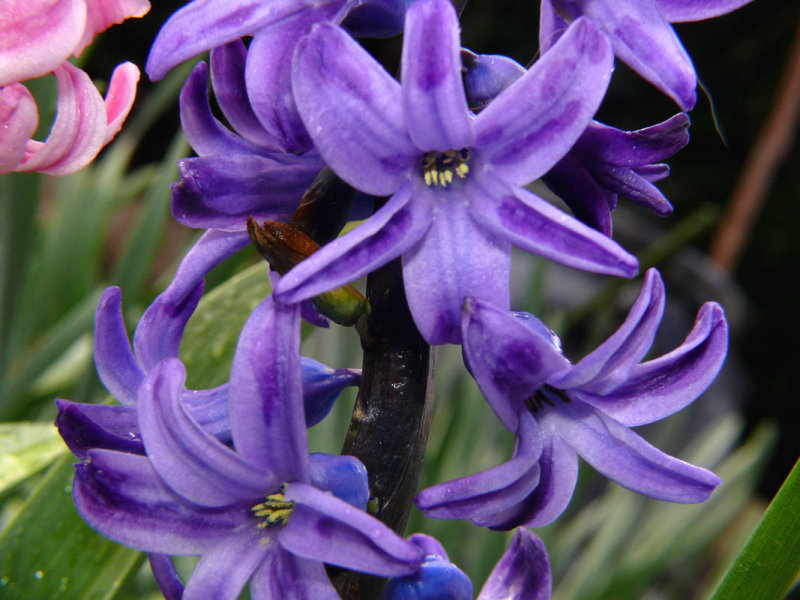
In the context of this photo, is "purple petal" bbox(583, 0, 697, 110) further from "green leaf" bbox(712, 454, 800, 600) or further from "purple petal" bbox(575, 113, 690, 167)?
"green leaf" bbox(712, 454, 800, 600)

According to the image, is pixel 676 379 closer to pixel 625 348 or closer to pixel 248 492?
pixel 625 348

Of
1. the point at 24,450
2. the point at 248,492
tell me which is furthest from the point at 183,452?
the point at 24,450

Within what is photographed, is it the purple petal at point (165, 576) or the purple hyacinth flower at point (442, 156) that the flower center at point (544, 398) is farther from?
the purple petal at point (165, 576)

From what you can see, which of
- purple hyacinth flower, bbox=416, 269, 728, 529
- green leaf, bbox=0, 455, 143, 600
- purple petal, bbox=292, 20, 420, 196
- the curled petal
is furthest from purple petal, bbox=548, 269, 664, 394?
green leaf, bbox=0, 455, 143, 600

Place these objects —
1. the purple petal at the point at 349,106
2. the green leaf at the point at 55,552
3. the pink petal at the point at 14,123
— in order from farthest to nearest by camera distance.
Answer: the green leaf at the point at 55,552
the pink petal at the point at 14,123
the purple petal at the point at 349,106

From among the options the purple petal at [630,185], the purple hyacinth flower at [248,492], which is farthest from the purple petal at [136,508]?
the purple petal at [630,185]

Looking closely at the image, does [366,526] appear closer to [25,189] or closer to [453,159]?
[453,159]
